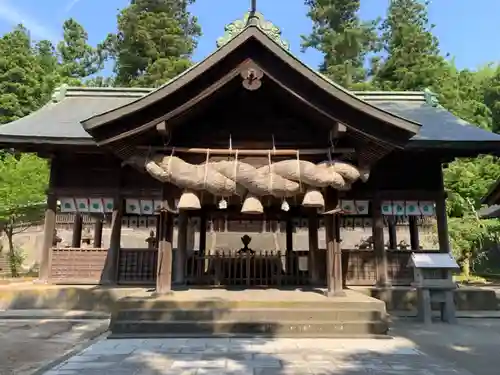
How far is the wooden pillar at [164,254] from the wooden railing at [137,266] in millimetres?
3725

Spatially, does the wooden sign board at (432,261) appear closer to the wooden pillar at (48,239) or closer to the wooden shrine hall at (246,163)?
the wooden shrine hall at (246,163)

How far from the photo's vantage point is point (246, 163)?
28.0 feet

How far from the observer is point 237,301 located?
7.84m

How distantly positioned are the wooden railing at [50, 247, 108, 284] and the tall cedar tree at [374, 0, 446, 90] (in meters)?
31.8

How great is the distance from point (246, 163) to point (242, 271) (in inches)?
151

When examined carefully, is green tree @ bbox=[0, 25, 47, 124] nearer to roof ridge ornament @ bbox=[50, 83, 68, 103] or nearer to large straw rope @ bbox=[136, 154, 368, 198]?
roof ridge ornament @ bbox=[50, 83, 68, 103]

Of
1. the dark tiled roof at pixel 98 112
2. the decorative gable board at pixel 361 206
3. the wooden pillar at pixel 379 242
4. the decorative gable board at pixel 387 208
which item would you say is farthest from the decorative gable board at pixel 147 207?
the decorative gable board at pixel 387 208

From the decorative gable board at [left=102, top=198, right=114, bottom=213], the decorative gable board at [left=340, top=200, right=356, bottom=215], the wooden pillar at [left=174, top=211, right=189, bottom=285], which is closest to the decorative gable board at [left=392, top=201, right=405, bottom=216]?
the decorative gable board at [left=340, top=200, right=356, bottom=215]

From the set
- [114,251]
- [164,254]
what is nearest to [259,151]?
[164,254]

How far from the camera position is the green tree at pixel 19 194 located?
22.2 metres

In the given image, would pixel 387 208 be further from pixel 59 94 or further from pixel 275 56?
pixel 59 94

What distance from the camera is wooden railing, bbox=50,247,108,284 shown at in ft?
39.0

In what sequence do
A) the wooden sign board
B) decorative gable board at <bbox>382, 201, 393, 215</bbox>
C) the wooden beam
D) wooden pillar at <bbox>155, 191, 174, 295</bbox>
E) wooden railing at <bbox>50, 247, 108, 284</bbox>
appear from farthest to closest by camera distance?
decorative gable board at <bbox>382, 201, 393, 215</bbox> < wooden railing at <bbox>50, 247, 108, 284</bbox> < the wooden sign board < the wooden beam < wooden pillar at <bbox>155, 191, 174, 295</bbox>

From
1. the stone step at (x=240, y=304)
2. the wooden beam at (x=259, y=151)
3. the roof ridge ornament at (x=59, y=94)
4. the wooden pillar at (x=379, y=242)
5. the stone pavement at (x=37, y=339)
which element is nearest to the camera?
the stone pavement at (x=37, y=339)
